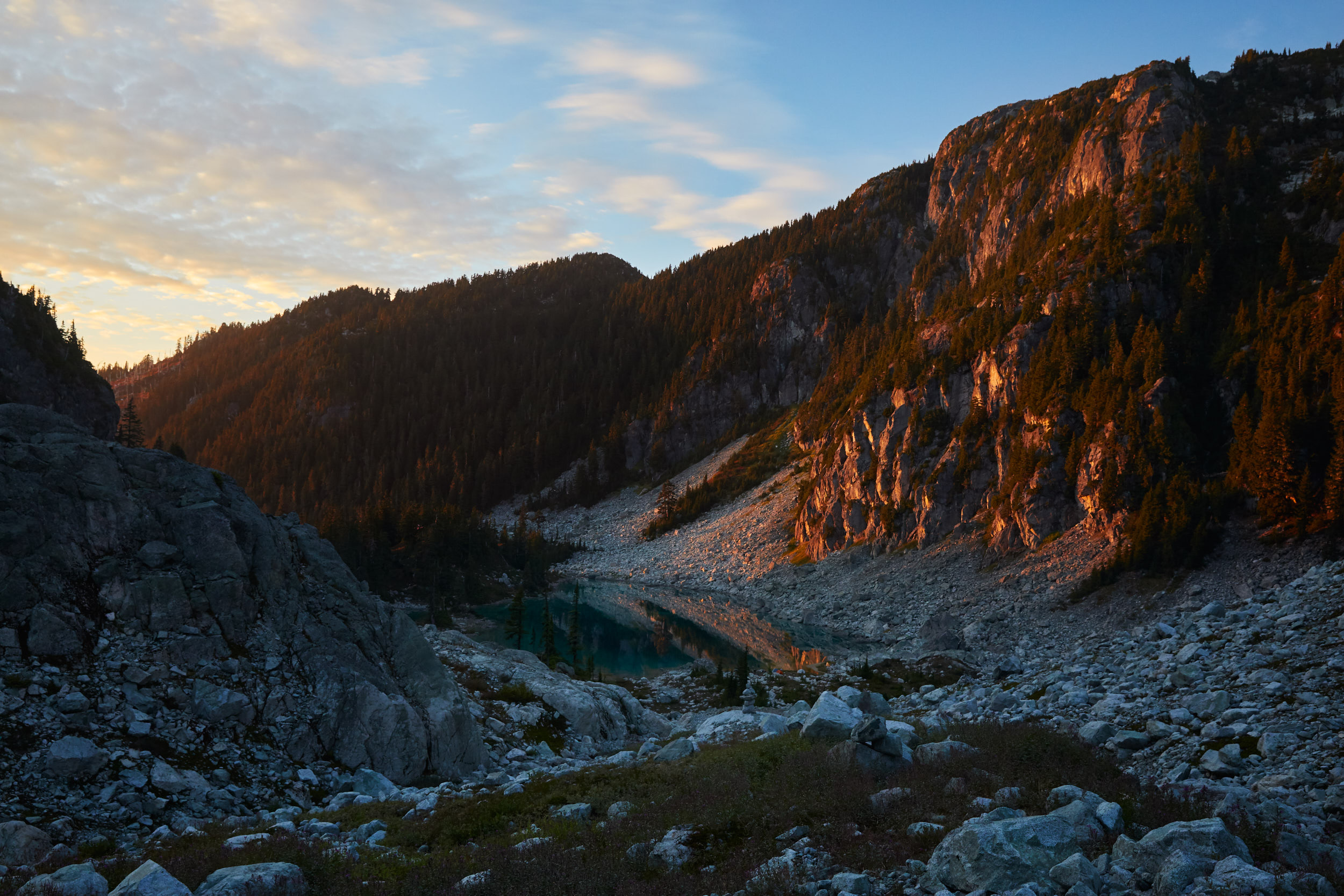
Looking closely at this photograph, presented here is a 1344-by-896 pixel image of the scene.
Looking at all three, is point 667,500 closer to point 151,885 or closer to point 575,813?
point 575,813

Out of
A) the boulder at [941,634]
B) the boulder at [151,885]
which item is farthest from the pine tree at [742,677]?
the boulder at [151,885]

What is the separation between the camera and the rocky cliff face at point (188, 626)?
17.7m

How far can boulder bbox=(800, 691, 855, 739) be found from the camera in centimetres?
1825

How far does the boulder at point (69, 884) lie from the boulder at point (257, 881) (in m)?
1.28

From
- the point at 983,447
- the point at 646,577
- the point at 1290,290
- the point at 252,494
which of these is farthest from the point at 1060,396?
the point at 252,494

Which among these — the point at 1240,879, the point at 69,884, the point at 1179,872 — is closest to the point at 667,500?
the point at 69,884

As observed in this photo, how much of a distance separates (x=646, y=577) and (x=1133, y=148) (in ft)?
292

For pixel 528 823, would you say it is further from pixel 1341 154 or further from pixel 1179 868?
pixel 1341 154

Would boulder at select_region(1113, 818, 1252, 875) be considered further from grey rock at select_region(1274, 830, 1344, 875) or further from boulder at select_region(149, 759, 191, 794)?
boulder at select_region(149, 759, 191, 794)

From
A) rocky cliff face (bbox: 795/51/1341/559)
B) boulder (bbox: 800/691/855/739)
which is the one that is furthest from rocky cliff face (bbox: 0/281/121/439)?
rocky cliff face (bbox: 795/51/1341/559)

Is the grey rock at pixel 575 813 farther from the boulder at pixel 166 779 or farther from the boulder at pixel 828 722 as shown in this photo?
the boulder at pixel 166 779

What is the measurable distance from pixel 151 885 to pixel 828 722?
14.5 metres

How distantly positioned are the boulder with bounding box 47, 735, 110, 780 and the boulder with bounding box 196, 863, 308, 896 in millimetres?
8050

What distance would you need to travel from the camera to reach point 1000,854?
9000mm
